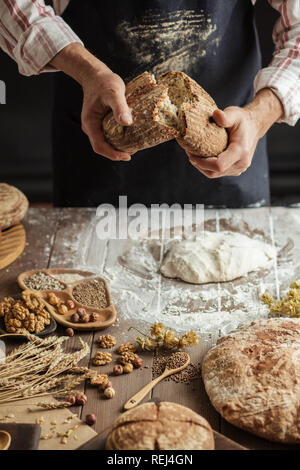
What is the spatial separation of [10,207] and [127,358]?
95cm

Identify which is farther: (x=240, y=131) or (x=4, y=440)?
(x=240, y=131)

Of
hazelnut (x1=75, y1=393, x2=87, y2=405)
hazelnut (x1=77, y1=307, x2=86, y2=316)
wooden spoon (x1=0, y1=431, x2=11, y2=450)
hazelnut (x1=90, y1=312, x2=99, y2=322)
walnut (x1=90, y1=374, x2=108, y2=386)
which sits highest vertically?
wooden spoon (x1=0, y1=431, x2=11, y2=450)

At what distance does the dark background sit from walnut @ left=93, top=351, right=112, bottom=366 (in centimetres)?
237

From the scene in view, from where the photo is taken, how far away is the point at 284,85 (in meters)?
2.13

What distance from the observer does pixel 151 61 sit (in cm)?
235

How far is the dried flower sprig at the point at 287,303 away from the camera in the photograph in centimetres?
191

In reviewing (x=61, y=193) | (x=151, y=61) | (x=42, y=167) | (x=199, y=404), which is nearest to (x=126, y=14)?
(x=151, y=61)

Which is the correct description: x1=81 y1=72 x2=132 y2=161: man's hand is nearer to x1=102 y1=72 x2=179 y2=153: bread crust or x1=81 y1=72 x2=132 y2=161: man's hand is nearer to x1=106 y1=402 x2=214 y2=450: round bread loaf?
x1=102 y1=72 x2=179 y2=153: bread crust

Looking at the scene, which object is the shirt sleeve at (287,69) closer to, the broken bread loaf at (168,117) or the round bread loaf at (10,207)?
the broken bread loaf at (168,117)

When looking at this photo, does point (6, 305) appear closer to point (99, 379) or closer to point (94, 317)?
point (94, 317)

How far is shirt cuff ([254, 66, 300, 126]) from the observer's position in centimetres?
213

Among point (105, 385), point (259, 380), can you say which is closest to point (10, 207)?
point (105, 385)

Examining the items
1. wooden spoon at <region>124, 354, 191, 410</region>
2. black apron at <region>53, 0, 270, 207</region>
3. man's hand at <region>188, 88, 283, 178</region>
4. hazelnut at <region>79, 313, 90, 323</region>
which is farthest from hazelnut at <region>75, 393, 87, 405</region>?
black apron at <region>53, 0, 270, 207</region>

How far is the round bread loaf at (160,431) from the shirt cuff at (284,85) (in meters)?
1.22
